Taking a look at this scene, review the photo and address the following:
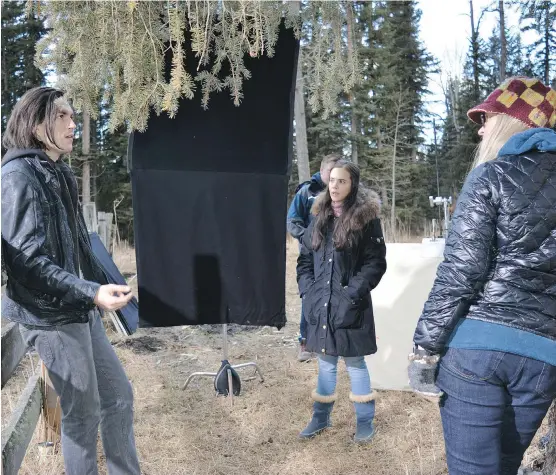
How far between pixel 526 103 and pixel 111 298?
4.86ft

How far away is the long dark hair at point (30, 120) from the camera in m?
1.93

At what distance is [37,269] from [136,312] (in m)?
1.57

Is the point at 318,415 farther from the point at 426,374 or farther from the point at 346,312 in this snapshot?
the point at 426,374

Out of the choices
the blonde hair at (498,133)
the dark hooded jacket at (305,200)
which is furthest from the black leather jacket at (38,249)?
the dark hooded jacket at (305,200)

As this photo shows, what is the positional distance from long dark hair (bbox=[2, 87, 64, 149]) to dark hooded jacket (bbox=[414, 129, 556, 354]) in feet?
4.97

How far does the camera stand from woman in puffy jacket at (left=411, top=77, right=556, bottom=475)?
1451 millimetres

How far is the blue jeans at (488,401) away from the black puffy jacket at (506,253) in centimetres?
10

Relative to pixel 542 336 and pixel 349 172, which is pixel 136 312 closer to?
pixel 349 172

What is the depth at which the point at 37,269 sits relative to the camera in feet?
5.69

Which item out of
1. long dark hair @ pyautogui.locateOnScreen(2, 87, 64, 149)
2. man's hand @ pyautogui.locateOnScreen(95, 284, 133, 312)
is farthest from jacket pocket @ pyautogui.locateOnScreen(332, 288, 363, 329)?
long dark hair @ pyautogui.locateOnScreen(2, 87, 64, 149)

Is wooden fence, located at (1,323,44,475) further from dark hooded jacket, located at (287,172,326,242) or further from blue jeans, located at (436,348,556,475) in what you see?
dark hooded jacket, located at (287,172,326,242)

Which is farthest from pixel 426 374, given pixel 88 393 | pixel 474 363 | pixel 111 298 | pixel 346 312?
pixel 346 312

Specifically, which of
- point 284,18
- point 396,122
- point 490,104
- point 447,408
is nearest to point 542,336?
point 447,408

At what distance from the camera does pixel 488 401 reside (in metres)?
1.46
